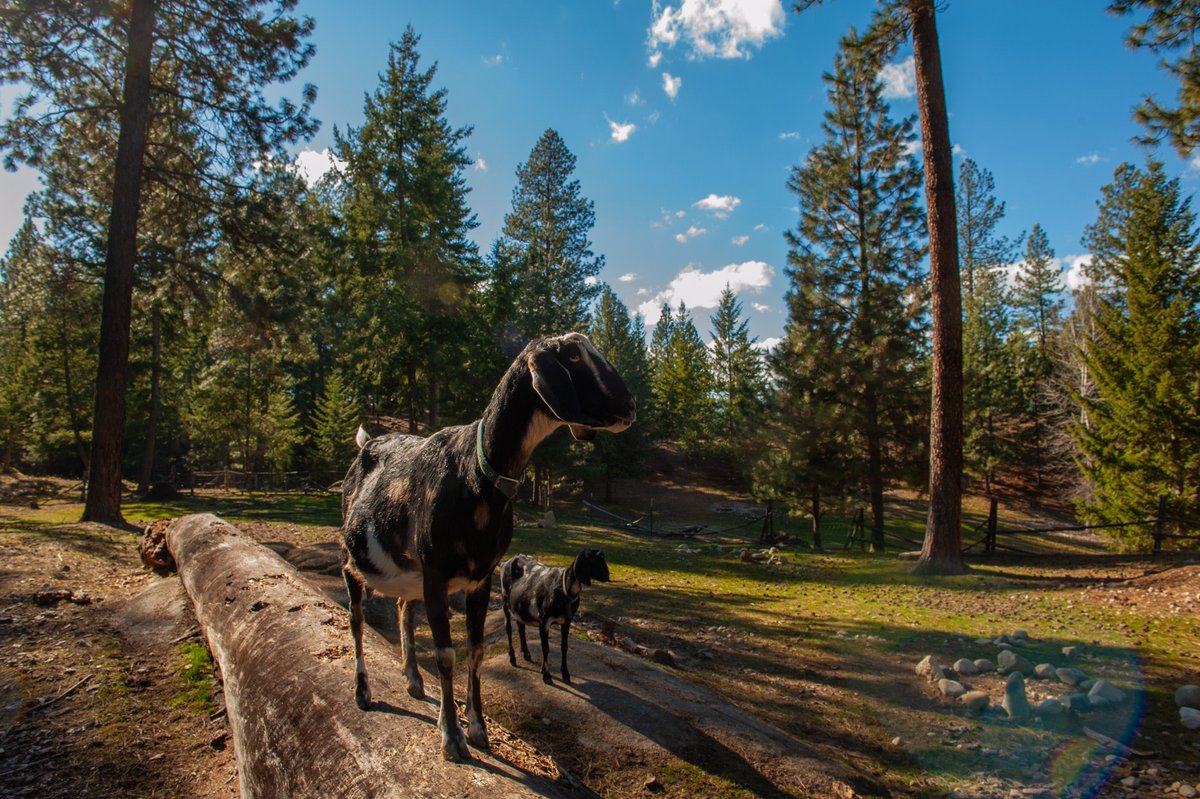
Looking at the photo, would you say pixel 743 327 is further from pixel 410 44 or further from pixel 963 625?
pixel 963 625

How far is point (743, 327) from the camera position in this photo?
192ft

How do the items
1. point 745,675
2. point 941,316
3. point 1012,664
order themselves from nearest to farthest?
point 1012,664, point 745,675, point 941,316

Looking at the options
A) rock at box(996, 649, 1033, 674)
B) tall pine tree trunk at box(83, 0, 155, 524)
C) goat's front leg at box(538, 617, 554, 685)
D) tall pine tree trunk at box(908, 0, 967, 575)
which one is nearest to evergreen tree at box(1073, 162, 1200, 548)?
tall pine tree trunk at box(908, 0, 967, 575)

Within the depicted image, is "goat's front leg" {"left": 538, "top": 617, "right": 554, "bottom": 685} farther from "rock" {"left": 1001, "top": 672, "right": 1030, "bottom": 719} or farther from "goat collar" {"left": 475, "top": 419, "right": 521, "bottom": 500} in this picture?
"rock" {"left": 1001, "top": 672, "right": 1030, "bottom": 719}

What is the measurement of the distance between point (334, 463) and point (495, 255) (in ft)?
57.9

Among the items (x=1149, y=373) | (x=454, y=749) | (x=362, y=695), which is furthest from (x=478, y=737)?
(x=1149, y=373)

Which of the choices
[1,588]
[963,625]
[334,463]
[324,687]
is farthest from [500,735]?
[334,463]

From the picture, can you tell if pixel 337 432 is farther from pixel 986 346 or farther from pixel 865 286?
pixel 986 346

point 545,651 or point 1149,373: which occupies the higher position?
point 1149,373

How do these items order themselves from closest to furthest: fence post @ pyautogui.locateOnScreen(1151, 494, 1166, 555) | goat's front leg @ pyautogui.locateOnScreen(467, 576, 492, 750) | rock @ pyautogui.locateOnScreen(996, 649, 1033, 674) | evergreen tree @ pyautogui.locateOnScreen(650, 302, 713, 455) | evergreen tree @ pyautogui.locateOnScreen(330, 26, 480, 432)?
goat's front leg @ pyautogui.locateOnScreen(467, 576, 492, 750)
rock @ pyautogui.locateOnScreen(996, 649, 1033, 674)
fence post @ pyautogui.locateOnScreen(1151, 494, 1166, 555)
evergreen tree @ pyautogui.locateOnScreen(330, 26, 480, 432)
evergreen tree @ pyautogui.locateOnScreen(650, 302, 713, 455)

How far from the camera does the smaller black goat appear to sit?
6.44 meters

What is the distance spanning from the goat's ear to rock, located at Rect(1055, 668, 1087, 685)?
7.79 meters

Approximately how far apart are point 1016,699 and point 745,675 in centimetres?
307

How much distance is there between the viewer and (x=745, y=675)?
7.90 meters
